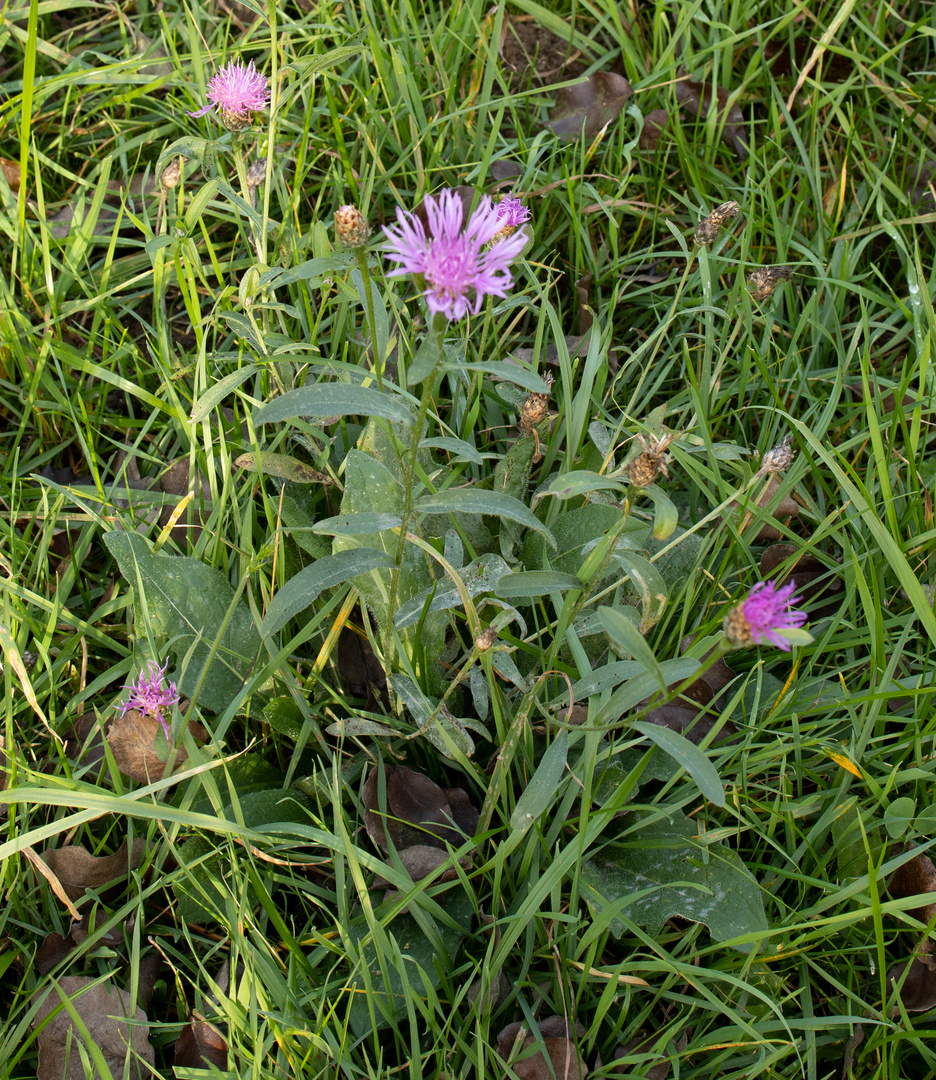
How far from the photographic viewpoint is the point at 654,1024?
1452mm

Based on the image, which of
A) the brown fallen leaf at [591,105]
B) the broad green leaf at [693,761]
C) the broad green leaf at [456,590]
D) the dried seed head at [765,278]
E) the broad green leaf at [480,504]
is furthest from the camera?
the brown fallen leaf at [591,105]

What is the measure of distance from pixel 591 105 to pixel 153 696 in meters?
1.92

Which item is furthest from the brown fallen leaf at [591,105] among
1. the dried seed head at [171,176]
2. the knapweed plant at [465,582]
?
the dried seed head at [171,176]

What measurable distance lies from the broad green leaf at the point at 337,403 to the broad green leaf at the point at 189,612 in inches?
23.0

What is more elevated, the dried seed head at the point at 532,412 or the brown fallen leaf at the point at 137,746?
the dried seed head at the point at 532,412

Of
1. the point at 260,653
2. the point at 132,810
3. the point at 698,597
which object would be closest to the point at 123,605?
the point at 260,653

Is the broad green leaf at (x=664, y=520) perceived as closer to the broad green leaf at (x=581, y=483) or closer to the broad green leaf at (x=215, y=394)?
the broad green leaf at (x=581, y=483)

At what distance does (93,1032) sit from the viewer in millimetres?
1427

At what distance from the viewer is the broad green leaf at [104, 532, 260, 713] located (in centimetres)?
167

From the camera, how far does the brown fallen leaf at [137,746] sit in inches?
61.6

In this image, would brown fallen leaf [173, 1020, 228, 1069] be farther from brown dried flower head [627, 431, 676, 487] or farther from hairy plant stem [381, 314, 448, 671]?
brown dried flower head [627, 431, 676, 487]

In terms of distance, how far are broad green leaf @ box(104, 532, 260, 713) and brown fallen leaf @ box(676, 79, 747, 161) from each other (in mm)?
1811

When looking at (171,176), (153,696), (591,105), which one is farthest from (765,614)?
(591,105)

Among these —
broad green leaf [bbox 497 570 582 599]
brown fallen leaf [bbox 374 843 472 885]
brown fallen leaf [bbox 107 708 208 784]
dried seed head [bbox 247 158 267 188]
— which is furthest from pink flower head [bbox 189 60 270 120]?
brown fallen leaf [bbox 374 843 472 885]
